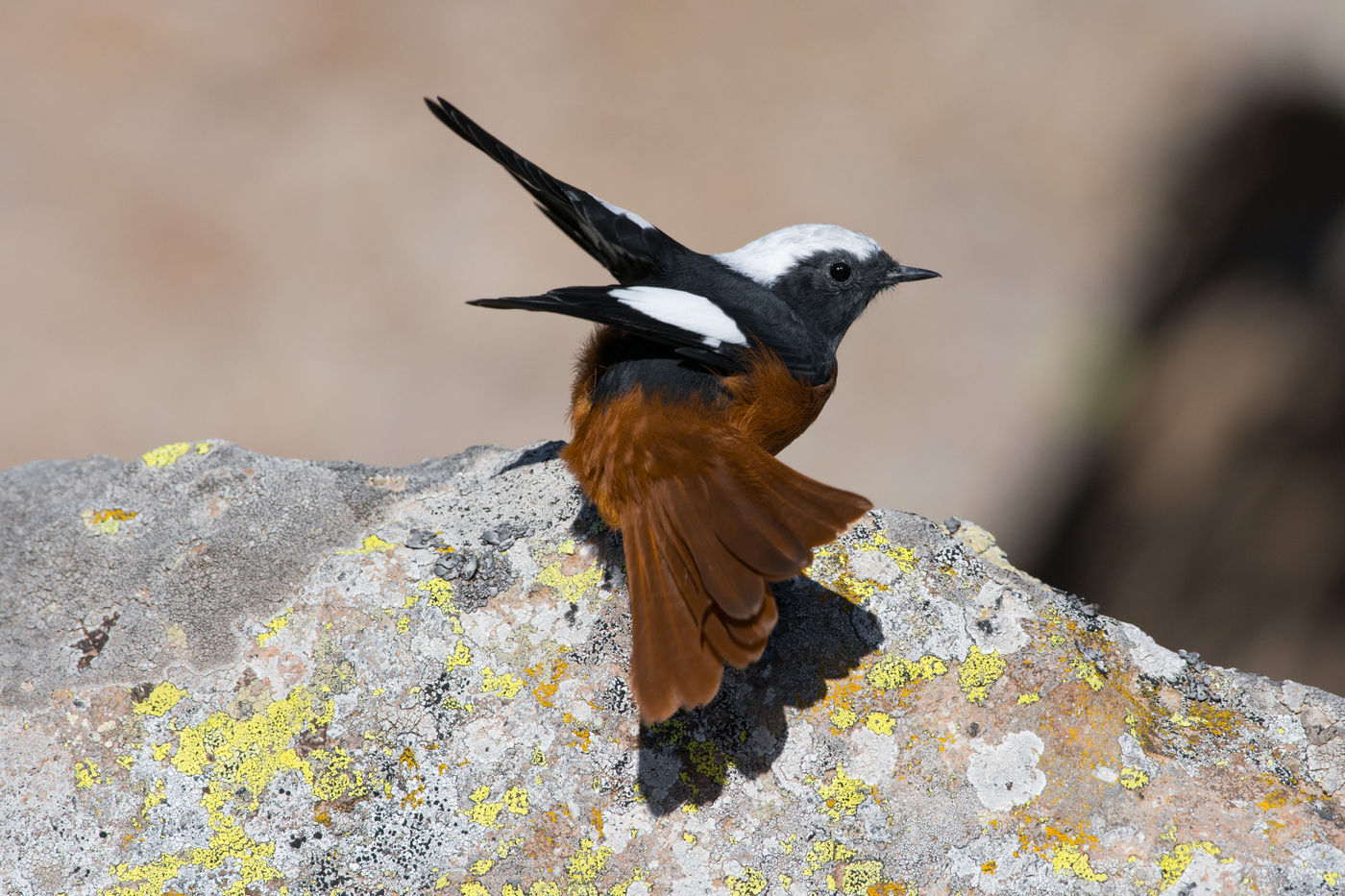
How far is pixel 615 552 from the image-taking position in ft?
10.7

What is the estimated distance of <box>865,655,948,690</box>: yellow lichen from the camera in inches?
115

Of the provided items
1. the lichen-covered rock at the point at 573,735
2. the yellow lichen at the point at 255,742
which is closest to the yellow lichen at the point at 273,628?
the lichen-covered rock at the point at 573,735

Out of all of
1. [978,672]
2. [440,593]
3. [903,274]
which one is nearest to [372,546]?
[440,593]

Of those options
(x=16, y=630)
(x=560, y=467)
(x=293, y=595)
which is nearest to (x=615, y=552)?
(x=560, y=467)

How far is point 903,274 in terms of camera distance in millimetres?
4309

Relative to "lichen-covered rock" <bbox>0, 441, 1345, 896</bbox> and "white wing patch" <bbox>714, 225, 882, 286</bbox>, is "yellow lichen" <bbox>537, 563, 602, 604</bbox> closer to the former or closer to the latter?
"lichen-covered rock" <bbox>0, 441, 1345, 896</bbox>

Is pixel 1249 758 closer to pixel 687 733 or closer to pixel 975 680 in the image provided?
pixel 975 680

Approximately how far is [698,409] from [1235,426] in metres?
6.83

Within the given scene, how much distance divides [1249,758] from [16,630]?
3.36 m

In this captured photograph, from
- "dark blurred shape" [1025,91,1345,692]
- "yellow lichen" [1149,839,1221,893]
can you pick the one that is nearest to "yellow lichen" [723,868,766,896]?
"yellow lichen" [1149,839,1221,893]

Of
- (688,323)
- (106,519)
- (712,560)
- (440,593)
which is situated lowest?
(712,560)

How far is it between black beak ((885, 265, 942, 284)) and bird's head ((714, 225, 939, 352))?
0.06 m

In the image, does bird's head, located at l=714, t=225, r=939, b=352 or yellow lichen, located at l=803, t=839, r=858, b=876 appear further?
bird's head, located at l=714, t=225, r=939, b=352

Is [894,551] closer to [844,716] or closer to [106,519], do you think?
[844,716]
